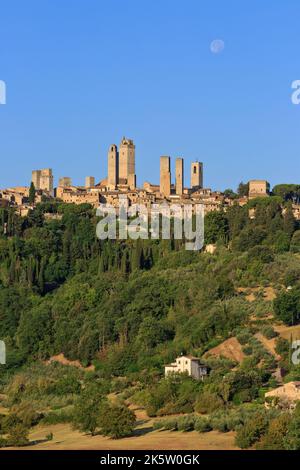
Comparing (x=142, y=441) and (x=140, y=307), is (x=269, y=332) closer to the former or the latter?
(x=140, y=307)

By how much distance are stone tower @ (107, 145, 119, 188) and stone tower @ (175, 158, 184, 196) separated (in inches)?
182

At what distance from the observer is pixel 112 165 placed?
340 feet

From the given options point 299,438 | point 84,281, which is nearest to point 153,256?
point 84,281

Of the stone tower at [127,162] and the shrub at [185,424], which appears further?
the stone tower at [127,162]

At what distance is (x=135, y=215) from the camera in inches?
3536

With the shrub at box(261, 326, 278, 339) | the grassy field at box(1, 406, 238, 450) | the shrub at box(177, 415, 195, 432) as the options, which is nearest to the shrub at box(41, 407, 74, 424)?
the grassy field at box(1, 406, 238, 450)

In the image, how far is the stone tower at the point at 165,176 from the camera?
99.7 meters

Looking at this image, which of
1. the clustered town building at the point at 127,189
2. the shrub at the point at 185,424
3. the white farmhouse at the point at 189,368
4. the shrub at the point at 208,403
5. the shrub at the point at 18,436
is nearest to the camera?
the shrub at the point at 18,436

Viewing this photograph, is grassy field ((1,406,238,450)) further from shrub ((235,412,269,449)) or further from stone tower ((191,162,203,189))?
A: stone tower ((191,162,203,189))

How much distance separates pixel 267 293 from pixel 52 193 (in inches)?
1517

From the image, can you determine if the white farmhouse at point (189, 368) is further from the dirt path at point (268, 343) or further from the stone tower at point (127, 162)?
the stone tower at point (127, 162)

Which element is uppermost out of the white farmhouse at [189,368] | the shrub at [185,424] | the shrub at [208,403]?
the white farmhouse at [189,368]

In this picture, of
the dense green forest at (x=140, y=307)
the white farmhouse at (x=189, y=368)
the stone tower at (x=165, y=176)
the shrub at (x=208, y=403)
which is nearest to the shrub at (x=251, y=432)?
the dense green forest at (x=140, y=307)
